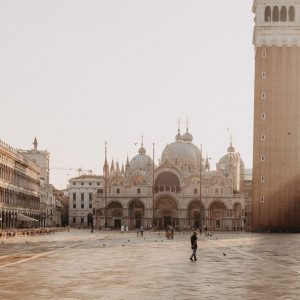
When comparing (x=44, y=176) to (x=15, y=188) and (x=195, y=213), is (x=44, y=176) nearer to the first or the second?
(x=195, y=213)

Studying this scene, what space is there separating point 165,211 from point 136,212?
5.85m

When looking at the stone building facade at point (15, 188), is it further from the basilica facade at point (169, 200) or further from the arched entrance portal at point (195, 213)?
the arched entrance portal at point (195, 213)

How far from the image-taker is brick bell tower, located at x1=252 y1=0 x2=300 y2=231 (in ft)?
313

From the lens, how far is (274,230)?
94688mm

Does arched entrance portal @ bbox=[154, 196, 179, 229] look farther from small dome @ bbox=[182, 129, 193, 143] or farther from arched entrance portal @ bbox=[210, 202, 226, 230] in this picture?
small dome @ bbox=[182, 129, 193, 143]

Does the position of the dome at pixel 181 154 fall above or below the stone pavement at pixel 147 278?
above

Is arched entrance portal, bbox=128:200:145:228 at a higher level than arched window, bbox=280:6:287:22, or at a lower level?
lower

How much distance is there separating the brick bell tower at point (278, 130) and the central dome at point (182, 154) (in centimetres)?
4955

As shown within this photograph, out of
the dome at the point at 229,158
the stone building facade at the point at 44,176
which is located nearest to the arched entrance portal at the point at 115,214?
the stone building facade at the point at 44,176

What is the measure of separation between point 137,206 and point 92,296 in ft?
379

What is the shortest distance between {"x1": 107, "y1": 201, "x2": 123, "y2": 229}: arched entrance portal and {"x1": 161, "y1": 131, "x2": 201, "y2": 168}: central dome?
17038 mm

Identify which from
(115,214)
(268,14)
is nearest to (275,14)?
(268,14)

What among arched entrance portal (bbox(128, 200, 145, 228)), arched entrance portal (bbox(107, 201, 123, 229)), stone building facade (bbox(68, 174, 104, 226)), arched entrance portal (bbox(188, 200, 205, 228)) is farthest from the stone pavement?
stone building facade (bbox(68, 174, 104, 226))

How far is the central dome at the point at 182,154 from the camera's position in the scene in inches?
5802
